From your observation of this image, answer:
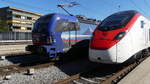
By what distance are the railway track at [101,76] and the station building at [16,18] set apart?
193ft

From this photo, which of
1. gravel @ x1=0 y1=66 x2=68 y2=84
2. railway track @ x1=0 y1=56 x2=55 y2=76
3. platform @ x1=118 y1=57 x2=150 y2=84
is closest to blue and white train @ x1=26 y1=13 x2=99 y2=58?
railway track @ x1=0 y1=56 x2=55 y2=76

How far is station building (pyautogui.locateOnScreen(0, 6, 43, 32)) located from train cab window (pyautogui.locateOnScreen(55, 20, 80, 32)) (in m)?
55.7

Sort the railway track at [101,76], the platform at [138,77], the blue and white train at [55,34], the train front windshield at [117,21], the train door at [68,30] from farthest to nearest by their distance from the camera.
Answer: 1. the train door at [68,30]
2. the blue and white train at [55,34]
3. the train front windshield at [117,21]
4. the railway track at [101,76]
5. the platform at [138,77]

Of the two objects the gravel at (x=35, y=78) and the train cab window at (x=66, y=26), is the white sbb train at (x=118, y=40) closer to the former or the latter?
the gravel at (x=35, y=78)

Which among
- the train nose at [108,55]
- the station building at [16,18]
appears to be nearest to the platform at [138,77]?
the train nose at [108,55]

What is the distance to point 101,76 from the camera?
6801mm

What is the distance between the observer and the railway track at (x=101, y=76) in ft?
19.4

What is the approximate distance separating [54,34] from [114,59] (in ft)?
12.7

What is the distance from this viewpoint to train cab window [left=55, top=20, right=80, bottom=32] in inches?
358

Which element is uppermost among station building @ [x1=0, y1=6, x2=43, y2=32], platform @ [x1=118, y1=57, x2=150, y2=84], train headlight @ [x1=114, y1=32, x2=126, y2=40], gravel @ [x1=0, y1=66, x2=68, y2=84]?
station building @ [x1=0, y1=6, x2=43, y2=32]

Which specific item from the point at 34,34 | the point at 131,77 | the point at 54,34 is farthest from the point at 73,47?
the point at 131,77

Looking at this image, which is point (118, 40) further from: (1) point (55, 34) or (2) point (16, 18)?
(2) point (16, 18)

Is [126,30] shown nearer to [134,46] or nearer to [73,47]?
[134,46]

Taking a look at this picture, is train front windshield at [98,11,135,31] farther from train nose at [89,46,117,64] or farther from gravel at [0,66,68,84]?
gravel at [0,66,68,84]
